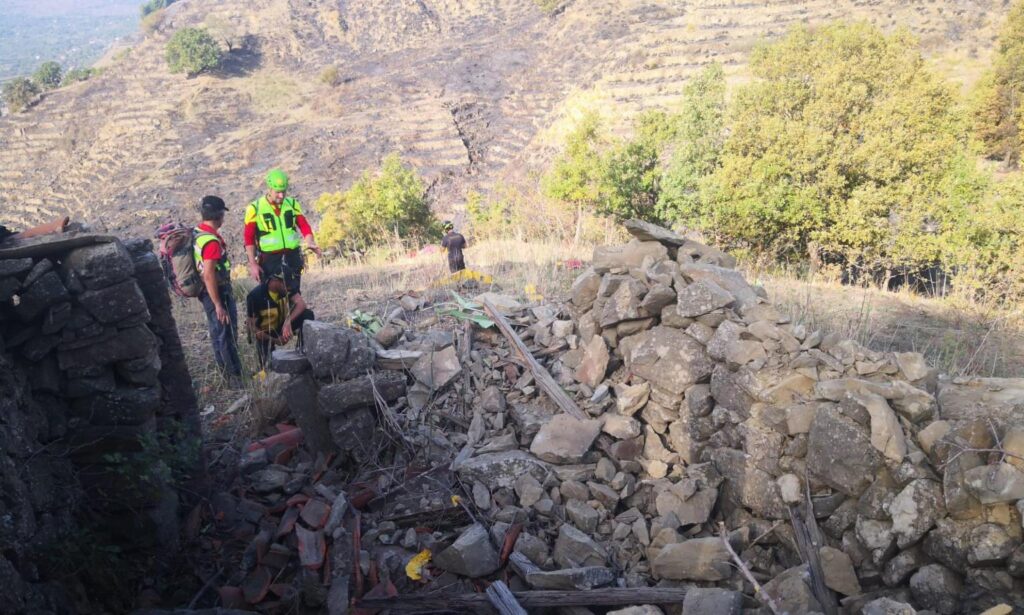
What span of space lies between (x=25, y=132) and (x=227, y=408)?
2631 inches

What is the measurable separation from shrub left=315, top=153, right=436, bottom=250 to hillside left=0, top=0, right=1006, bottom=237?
14.4m

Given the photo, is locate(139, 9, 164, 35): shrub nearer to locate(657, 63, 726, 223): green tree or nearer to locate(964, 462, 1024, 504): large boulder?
locate(657, 63, 726, 223): green tree

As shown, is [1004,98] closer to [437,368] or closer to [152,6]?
[437,368]

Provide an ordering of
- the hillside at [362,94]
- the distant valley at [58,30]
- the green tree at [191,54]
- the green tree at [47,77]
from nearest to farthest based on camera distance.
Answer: the hillside at [362,94]
the green tree at [191,54]
the green tree at [47,77]
the distant valley at [58,30]

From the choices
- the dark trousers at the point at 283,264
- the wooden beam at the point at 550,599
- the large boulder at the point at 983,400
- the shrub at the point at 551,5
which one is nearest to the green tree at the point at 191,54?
the shrub at the point at 551,5

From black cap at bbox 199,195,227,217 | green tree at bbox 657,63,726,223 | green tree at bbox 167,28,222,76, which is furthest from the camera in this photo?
green tree at bbox 167,28,222,76

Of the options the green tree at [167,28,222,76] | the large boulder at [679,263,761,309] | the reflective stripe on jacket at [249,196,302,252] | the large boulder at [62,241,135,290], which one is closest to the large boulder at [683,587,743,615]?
the large boulder at [679,263,761,309]

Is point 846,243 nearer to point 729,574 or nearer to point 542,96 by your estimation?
point 729,574

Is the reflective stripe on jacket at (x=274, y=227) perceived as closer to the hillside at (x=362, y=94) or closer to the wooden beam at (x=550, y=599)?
the wooden beam at (x=550, y=599)

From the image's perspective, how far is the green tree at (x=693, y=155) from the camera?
13875 mm

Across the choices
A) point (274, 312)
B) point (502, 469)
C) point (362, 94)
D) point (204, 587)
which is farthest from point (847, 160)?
point (362, 94)

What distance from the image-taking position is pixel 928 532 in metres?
2.44

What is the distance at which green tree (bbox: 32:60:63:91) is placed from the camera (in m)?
59.4

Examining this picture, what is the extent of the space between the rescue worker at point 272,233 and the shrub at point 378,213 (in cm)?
1962
